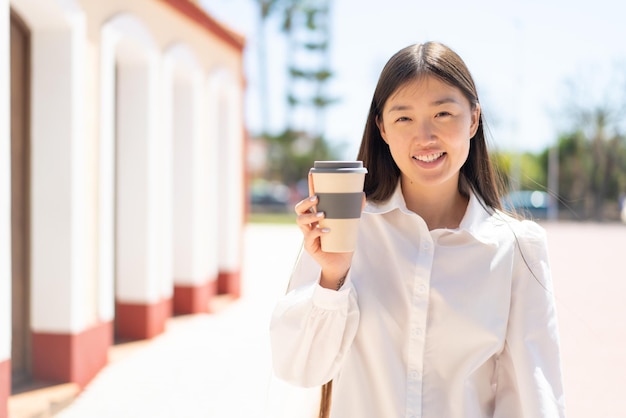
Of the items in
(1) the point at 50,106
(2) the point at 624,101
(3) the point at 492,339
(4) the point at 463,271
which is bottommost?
(3) the point at 492,339

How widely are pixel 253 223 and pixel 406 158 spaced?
2861cm

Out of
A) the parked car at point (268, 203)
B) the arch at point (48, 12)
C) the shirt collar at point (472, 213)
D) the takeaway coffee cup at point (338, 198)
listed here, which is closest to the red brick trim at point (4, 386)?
the arch at point (48, 12)

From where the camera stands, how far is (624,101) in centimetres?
3597

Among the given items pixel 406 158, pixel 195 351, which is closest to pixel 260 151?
pixel 195 351

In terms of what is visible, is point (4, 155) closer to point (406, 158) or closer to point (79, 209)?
point (79, 209)

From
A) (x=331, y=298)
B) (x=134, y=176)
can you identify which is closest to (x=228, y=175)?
(x=134, y=176)

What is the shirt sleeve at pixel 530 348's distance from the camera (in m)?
1.90

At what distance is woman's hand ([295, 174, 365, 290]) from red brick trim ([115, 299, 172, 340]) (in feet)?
18.3

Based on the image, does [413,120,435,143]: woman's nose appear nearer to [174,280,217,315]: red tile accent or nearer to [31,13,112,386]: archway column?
[31,13,112,386]: archway column

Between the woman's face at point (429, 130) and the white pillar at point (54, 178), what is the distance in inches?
155

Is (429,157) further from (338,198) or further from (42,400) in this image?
(42,400)

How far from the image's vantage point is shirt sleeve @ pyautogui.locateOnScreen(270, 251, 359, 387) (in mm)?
1898

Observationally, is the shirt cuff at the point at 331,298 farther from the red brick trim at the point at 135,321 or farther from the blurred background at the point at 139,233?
the red brick trim at the point at 135,321

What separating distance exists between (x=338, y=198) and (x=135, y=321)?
583cm
